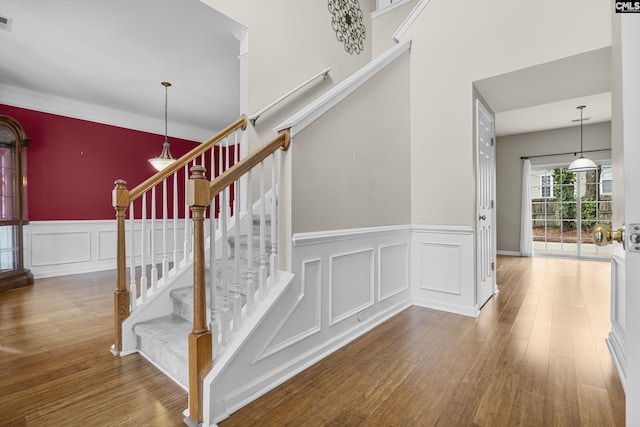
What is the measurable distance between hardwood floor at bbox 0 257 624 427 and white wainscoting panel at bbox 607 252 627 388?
7 cm

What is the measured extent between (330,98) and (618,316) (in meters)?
2.37

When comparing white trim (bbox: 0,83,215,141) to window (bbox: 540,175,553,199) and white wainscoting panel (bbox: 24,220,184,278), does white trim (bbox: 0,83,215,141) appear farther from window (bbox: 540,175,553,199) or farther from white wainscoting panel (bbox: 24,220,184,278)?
window (bbox: 540,175,553,199)

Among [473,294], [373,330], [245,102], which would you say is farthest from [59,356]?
[473,294]

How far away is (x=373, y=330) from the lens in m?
2.49

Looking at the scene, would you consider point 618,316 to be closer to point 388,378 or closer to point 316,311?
point 388,378

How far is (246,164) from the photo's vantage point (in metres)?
1.61

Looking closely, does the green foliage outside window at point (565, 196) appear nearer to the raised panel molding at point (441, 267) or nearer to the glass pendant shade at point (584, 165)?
the glass pendant shade at point (584, 165)

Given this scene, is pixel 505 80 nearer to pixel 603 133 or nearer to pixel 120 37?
pixel 120 37

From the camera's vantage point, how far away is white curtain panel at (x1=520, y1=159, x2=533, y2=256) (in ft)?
21.9

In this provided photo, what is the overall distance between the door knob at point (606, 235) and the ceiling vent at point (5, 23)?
4.39 m

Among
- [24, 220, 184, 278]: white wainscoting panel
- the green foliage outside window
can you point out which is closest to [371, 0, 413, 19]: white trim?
[24, 220, 184, 278]: white wainscoting panel

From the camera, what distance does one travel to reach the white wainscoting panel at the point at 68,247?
451 centimetres

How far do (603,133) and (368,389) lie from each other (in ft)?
23.3

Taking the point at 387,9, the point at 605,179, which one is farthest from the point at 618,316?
the point at 605,179
